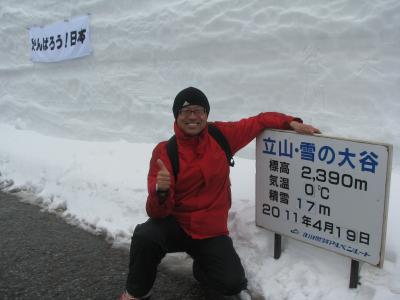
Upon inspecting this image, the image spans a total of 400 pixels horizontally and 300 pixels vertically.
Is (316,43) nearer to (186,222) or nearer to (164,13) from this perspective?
(164,13)

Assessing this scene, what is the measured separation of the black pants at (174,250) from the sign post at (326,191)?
522 millimetres

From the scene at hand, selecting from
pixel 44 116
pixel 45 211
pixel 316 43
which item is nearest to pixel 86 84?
pixel 44 116

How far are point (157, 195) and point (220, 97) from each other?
3.42 meters

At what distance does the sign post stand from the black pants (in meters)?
0.52

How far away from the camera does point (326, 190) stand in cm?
294

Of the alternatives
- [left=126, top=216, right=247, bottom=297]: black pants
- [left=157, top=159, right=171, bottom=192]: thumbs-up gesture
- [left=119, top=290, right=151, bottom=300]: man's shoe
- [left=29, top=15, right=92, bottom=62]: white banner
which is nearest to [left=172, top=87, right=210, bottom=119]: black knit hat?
[left=157, top=159, right=171, bottom=192]: thumbs-up gesture

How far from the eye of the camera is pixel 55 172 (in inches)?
230

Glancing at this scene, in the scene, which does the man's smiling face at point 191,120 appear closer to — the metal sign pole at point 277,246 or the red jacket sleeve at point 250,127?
the red jacket sleeve at point 250,127

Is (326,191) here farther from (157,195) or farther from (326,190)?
(157,195)

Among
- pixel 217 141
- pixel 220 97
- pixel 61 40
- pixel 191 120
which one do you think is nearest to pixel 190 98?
pixel 191 120

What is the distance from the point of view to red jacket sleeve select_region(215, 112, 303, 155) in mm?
3234

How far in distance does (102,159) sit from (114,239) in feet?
6.19

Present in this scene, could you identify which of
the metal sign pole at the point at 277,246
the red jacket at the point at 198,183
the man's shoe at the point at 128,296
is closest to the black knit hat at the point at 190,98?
the red jacket at the point at 198,183

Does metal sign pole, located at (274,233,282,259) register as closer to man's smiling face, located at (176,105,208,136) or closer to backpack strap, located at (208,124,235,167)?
backpack strap, located at (208,124,235,167)
